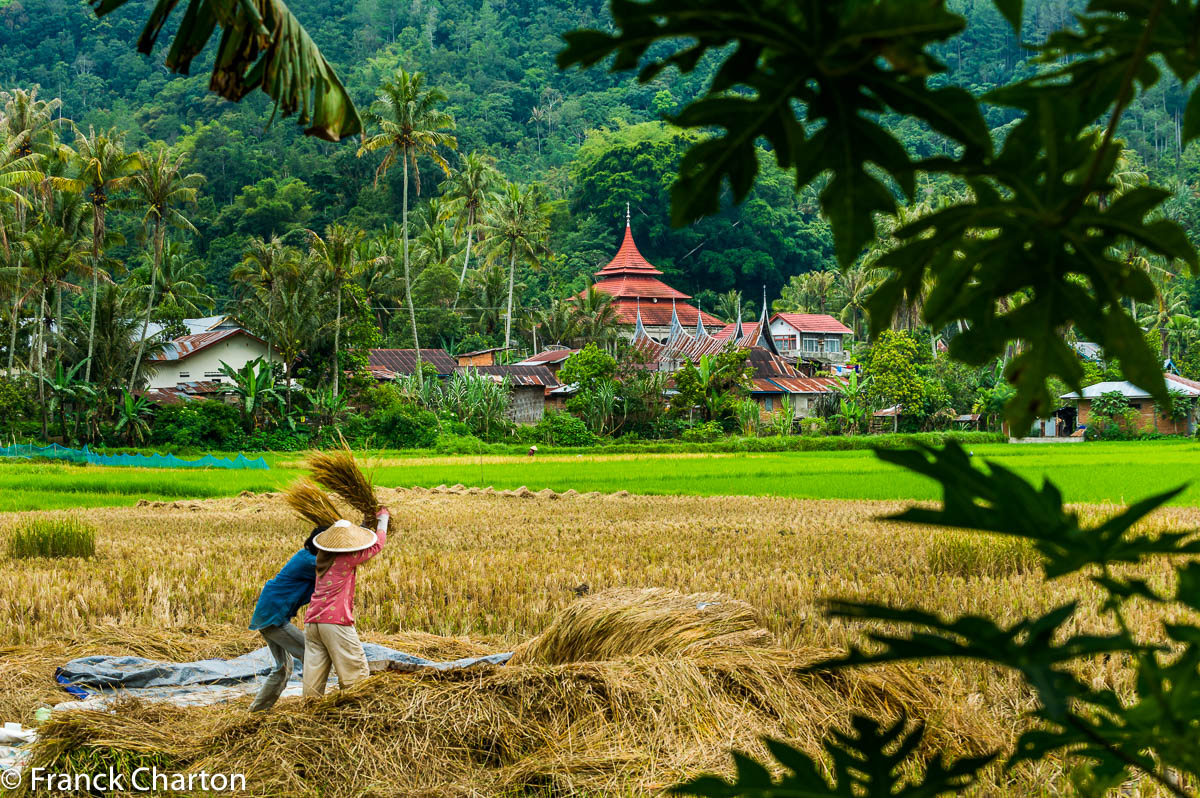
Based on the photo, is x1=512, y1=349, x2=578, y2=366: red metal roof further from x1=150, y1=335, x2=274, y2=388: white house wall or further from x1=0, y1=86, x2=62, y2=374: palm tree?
x1=0, y1=86, x2=62, y2=374: palm tree

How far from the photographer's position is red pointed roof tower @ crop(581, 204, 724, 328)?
189ft

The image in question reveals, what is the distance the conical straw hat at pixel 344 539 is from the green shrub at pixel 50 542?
18.9ft

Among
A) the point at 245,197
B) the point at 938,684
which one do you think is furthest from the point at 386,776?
the point at 245,197

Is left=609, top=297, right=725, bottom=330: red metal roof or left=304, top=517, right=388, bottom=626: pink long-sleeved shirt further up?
left=609, top=297, right=725, bottom=330: red metal roof

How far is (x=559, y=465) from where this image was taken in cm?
2441

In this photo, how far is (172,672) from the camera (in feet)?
18.4

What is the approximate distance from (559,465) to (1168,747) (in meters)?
23.8

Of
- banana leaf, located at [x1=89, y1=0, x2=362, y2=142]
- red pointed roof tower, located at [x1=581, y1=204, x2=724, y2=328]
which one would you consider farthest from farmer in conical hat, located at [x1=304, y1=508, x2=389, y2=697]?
red pointed roof tower, located at [x1=581, y1=204, x2=724, y2=328]

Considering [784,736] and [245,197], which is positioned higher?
[245,197]

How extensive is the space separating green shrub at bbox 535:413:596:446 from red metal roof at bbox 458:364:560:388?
5658mm

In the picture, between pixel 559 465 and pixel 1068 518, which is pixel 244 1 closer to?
pixel 1068 518

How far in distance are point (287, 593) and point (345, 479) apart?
1.26 m

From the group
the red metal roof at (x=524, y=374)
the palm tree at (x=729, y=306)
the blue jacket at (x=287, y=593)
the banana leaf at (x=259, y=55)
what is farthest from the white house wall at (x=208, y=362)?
the banana leaf at (x=259, y=55)
